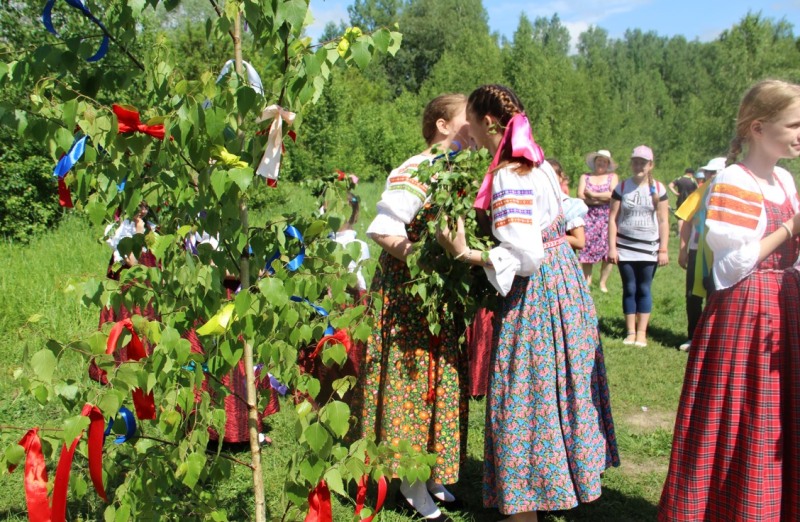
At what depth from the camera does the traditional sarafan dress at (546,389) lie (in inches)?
99.1

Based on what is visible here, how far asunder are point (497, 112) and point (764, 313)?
111cm

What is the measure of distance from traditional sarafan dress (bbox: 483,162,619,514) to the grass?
0.52 meters

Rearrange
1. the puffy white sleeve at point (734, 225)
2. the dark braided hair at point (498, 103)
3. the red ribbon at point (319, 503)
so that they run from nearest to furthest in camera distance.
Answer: the red ribbon at point (319, 503), the puffy white sleeve at point (734, 225), the dark braided hair at point (498, 103)

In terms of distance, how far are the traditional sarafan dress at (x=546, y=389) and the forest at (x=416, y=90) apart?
114 cm

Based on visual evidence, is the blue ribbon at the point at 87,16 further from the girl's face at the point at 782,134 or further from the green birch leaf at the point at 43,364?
the girl's face at the point at 782,134

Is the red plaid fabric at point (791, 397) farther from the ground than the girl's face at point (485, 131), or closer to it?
closer to it

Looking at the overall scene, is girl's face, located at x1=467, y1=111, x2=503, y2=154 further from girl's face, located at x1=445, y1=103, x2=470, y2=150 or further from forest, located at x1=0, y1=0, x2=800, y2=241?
forest, located at x1=0, y1=0, x2=800, y2=241

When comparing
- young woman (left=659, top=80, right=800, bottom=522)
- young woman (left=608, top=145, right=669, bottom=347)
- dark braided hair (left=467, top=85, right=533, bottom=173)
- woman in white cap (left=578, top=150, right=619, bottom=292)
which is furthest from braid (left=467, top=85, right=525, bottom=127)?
woman in white cap (left=578, top=150, right=619, bottom=292)

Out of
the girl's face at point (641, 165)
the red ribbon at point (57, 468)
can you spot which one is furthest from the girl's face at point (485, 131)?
the girl's face at point (641, 165)

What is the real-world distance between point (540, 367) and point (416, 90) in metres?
44.2

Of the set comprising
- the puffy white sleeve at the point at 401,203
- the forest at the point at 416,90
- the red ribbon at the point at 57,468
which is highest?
the forest at the point at 416,90

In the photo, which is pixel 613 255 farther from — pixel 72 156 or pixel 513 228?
pixel 72 156

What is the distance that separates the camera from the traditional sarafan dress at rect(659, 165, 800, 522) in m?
2.16

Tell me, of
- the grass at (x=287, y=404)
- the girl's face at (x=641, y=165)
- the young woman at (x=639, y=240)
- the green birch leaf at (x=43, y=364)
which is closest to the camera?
the green birch leaf at (x=43, y=364)
